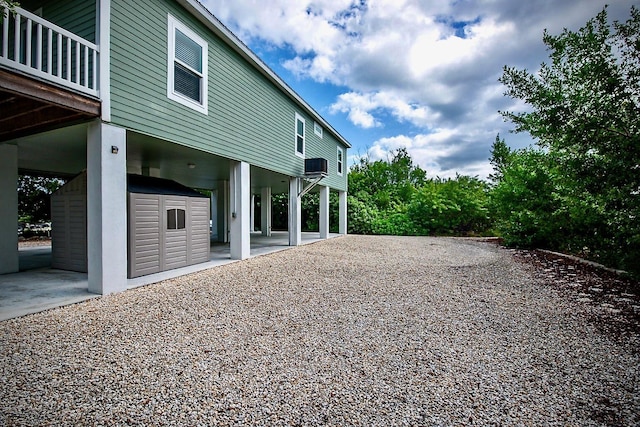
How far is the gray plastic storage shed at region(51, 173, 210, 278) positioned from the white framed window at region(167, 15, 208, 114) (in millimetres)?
1895

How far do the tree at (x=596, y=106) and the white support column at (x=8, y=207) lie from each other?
900cm

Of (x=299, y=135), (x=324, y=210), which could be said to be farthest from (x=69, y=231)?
(x=324, y=210)

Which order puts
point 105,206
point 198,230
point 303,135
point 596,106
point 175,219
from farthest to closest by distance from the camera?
point 303,135, point 198,230, point 175,219, point 105,206, point 596,106

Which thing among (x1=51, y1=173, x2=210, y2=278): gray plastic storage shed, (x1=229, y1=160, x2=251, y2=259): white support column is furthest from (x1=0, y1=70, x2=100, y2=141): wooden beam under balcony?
(x1=229, y1=160, x2=251, y2=259): white support column

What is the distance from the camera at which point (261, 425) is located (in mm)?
1877

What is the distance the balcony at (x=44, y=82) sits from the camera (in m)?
3.47

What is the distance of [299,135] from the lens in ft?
36.4

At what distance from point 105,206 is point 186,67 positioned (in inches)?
123

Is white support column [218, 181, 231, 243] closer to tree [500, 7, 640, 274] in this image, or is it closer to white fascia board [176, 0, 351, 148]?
white fascia board [176, 0, 351, 148]

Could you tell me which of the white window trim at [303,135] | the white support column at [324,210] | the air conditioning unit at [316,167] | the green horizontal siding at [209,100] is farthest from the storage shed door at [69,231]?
the white support column at [324,210]

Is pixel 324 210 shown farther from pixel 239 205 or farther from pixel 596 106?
pixel 596 106

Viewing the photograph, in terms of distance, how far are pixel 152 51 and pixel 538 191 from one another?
451 inches

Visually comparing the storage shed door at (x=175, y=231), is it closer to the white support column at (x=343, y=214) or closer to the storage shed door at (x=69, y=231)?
the storage shed door at (x=69, y=231)

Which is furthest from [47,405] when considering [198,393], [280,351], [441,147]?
[441,147]
